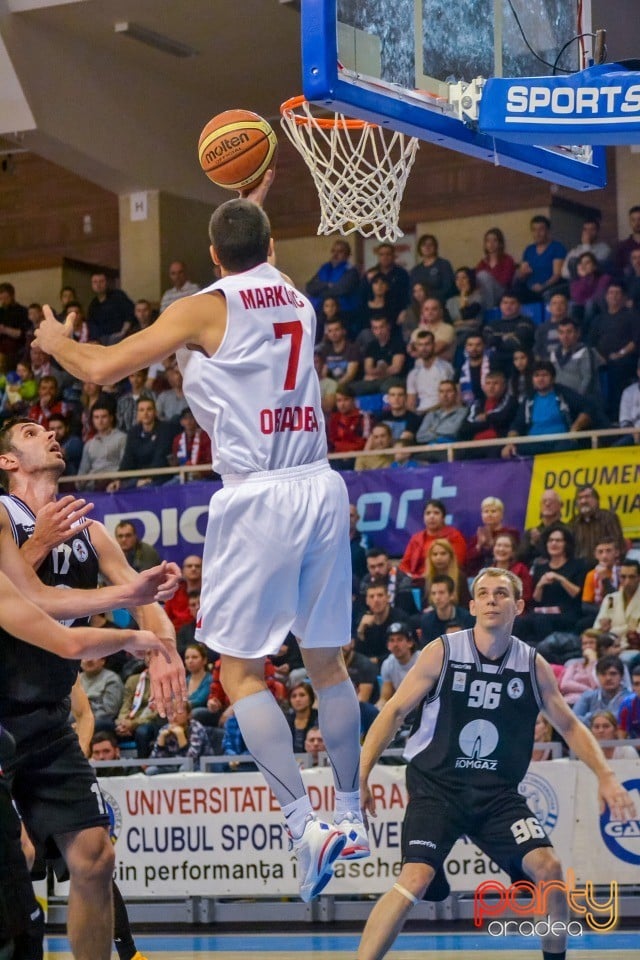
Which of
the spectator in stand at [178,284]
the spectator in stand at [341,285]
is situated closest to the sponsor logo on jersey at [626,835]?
the spectator in stand at [341,285]

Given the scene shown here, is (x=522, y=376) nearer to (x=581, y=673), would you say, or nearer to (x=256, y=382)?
(x=581, y=673)

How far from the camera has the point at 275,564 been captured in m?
5.32

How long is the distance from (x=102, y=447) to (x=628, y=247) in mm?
6306

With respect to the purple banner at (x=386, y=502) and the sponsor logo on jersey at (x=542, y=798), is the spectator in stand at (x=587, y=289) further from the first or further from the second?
the sponsor logo on jersey at (x=542, y=798)

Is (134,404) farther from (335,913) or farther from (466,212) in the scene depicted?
(335,913)

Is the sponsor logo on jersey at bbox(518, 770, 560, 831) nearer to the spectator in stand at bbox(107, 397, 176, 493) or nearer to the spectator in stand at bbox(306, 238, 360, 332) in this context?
the spectator in stand at bbox(107, 397, 176, 493)

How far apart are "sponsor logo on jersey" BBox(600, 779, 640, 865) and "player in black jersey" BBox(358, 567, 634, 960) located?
277 cm

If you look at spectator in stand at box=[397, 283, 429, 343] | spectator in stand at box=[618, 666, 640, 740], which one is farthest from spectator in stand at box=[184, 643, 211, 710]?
spectator in stand at box=[397, 283, 429, 343]

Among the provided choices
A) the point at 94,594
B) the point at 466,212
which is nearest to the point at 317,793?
→ the point at 94,594

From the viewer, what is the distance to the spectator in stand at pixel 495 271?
15.9 metres

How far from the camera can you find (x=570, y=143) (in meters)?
6.80

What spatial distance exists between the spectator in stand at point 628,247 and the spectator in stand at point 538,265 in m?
0.78

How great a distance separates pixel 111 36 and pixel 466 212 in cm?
503

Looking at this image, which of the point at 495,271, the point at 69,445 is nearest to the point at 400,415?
the point at 495,271
